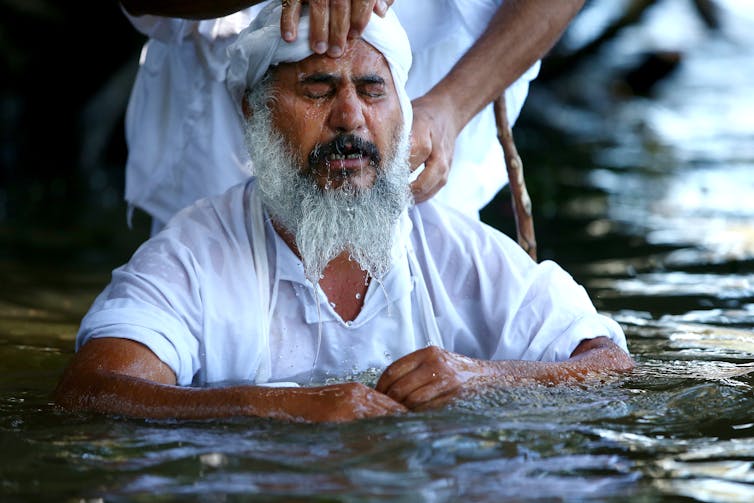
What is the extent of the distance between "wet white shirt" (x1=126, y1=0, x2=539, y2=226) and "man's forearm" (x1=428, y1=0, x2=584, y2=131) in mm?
202

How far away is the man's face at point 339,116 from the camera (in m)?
3.88

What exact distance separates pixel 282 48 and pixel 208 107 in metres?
1.23

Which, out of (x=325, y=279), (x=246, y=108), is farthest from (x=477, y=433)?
(x=246, y=108)

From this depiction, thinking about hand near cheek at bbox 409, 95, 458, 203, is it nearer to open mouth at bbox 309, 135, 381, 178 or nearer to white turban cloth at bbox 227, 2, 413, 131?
white turban cloth at bbox 227, 2, 413, 131

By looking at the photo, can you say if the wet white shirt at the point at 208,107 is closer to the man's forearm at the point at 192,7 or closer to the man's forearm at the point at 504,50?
the man's forearm at the point at 504,50

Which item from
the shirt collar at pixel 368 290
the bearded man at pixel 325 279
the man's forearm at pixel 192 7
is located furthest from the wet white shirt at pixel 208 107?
the shirt collar at pixel 368 290

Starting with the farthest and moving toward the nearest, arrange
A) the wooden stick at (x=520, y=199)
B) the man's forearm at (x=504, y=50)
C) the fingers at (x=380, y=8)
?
the wooden stick at (x=520, y=199), the man's forearm at (x=504, y=50), the fingers at (x=380, y=8)

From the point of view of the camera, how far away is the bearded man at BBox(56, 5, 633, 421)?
3.77m

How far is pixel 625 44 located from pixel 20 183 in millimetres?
11741

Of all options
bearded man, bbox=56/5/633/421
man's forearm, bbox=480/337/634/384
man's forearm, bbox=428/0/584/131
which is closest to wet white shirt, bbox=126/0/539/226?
man's forearm, bbox=428/0/584/131

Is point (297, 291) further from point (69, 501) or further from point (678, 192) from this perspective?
point (678, 192)

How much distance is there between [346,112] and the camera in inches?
152

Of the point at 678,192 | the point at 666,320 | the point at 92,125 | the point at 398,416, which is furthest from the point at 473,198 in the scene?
the point at 92,125

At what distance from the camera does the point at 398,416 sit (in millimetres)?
3492
